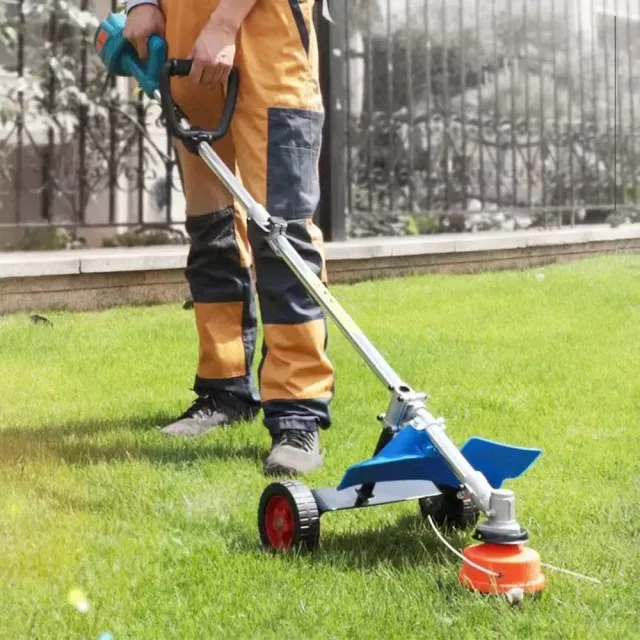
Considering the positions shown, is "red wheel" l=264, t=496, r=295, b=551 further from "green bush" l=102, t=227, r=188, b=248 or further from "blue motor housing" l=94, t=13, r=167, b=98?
"green bush" l=102, t=227, r=188, b=248

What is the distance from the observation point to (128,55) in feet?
11.0

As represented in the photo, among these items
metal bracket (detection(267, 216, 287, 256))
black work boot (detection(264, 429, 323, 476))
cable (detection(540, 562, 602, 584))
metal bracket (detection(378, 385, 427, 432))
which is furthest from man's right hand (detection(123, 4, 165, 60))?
cable (detection(540, 562, 602, 584))

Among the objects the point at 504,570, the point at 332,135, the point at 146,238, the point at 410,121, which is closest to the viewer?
the point at 504,570

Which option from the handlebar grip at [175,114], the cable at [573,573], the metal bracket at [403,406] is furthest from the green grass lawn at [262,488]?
the handlebar grip at [175,114]

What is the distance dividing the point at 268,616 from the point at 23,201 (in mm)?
4583

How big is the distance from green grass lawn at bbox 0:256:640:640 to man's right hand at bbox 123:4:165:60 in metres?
1.08

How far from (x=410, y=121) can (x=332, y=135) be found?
1021 mm

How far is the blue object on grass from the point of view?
2193 mm

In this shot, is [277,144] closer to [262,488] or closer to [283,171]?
[283,171]

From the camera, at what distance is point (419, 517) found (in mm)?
2570

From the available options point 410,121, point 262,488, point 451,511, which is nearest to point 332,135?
point 410,121

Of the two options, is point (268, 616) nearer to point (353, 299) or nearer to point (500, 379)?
point (500, 379)

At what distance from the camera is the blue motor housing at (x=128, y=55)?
321cm

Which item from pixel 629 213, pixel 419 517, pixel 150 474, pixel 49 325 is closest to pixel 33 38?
pixel 49 325
